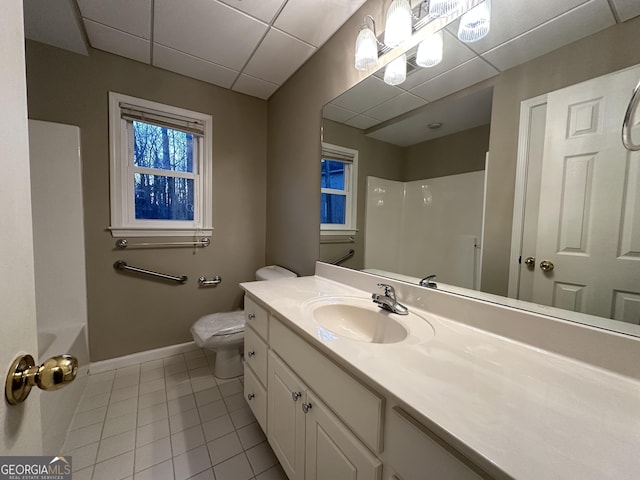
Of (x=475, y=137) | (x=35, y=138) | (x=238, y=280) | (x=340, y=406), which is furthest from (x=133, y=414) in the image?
(x=475, y=137)

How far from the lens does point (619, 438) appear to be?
1.34 ft

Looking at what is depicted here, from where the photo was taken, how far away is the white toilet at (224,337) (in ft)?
5.43

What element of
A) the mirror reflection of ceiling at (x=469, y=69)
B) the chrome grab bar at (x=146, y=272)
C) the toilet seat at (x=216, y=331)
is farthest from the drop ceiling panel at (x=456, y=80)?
the chrome grab bar at (x=146, y=272)

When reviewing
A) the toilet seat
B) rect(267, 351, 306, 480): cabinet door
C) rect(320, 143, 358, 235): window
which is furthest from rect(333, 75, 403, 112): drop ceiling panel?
the toilet seat

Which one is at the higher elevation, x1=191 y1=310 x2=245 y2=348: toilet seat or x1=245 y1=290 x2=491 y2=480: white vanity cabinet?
x1=245 y1=290 x2=491 y2=480: white vanity cabinet

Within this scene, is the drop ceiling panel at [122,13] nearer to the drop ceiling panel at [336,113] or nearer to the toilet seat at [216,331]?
the drop ceiling panel at [336,113]

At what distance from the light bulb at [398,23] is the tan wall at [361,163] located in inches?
17.2

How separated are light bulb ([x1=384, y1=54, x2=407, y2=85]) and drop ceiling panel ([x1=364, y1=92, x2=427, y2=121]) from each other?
0.07 m

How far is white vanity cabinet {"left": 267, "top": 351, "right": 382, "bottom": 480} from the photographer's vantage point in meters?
0.64

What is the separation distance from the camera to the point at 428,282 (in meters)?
1.05

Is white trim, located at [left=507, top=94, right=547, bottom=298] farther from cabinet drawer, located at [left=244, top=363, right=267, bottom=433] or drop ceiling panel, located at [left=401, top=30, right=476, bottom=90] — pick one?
cabinet drawer, located at [left=244, top=363, right=267, bottom=433]

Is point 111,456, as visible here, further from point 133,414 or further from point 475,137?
point 475,137

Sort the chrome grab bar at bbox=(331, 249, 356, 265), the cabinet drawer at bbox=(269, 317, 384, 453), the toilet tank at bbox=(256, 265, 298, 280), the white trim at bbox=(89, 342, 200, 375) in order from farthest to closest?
the toilet tank at bbox=(256, 265, 298, 280) < the white trim at bbox=(89, 342, 200, 375) < the chrome grab bar at bbox=(331, 249, 356, 265) < the cabinet drawer at bbox=(269, 317, 384, 453)

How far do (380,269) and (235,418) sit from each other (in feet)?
3.95
